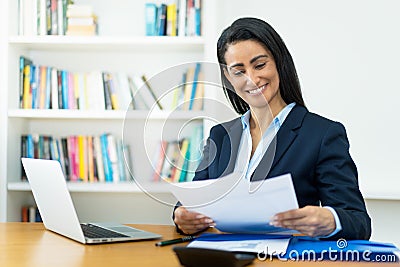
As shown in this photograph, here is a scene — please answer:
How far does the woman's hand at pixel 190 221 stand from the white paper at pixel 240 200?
0.12 feet

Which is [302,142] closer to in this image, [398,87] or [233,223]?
[233,223]

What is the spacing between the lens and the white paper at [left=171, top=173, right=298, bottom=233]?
139cm

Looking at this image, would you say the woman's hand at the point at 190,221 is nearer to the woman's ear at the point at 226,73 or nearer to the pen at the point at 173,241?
the pen at the point at 173,241

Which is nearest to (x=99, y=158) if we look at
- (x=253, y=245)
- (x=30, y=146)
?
(x=30, y=146)

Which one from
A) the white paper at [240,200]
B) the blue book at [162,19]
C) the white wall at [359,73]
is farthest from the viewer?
the blue book at [162,19]

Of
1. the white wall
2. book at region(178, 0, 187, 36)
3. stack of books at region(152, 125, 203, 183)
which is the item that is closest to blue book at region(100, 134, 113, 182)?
stack of books at region(152, 125, 203, 183)

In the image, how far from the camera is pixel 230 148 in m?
2.05

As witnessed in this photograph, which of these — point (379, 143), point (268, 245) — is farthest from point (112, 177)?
point (268, 245)

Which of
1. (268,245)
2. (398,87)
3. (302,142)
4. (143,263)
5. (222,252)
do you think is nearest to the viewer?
(222,252)

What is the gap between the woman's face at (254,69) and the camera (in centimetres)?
189

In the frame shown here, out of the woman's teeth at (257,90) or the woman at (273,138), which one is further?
the woman's teeth at (257,90)

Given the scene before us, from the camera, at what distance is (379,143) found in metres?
3.18

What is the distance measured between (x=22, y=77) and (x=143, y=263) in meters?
2.21

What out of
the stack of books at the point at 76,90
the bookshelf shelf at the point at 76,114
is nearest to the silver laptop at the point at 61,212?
the bookshelf shelf at the point at 76,114
